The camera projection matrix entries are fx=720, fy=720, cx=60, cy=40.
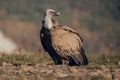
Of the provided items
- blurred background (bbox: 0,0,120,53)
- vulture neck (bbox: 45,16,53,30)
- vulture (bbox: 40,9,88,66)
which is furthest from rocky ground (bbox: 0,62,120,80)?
blurred background (bbox: 0,0,120,53)

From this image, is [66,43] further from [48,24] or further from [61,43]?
[48,24]

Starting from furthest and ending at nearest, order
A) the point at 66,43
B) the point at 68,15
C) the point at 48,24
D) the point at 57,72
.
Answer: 1. the point at 68,15
2. the point at 66,43
3. the point at 48,24
4. the point at 57,72

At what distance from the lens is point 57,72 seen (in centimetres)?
1497

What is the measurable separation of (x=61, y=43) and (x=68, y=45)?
0.68ft

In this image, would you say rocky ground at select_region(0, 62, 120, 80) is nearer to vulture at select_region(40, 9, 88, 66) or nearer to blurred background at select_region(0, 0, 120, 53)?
vulture at select_region(40, 9, 88, 66)

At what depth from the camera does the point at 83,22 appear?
102 meters

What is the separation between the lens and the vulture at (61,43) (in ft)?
52.5

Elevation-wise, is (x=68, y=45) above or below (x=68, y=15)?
below

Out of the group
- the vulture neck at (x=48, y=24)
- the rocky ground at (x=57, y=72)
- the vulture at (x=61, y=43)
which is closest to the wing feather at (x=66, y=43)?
the vulture at (x=61, y=43)

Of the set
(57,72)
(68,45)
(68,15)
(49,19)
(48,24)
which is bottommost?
(57,72)

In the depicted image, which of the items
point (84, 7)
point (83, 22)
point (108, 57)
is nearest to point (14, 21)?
point (83, 22)

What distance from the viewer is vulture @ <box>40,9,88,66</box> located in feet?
52.5

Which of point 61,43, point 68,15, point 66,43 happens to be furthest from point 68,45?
point 68,15

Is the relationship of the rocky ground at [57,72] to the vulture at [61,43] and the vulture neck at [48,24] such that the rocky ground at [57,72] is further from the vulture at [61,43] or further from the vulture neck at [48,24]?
the vulture neck at [48,24]
